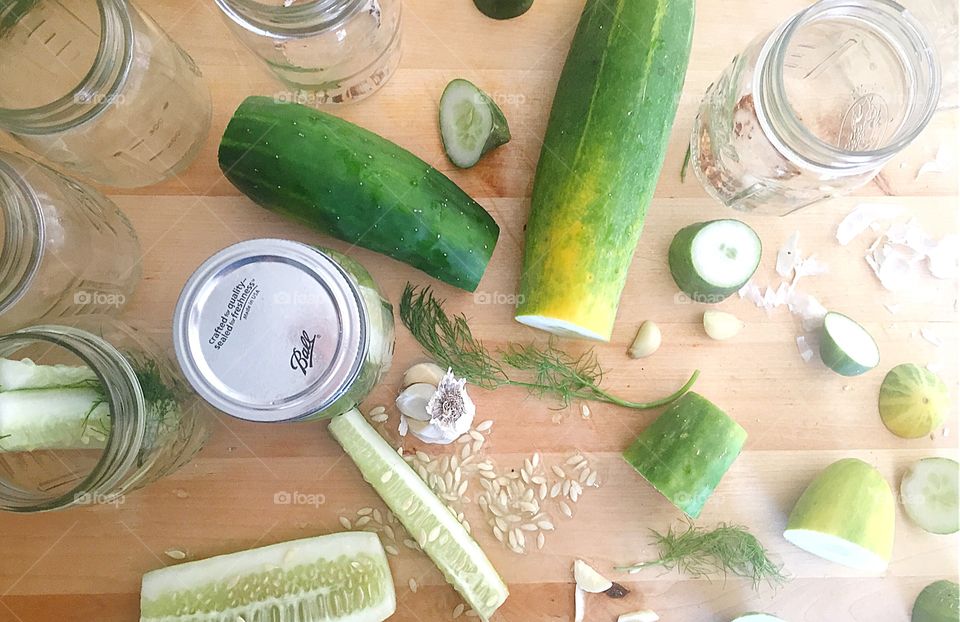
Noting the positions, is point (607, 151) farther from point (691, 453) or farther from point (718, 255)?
point (691, 453)

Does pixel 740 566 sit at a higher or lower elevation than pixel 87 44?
lower

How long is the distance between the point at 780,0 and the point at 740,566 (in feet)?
2.78

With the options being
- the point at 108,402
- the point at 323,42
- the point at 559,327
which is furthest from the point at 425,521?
the point at 323,42

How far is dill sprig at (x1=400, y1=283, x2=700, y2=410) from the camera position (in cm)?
99

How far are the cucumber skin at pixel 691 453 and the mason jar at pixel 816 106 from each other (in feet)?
1.05

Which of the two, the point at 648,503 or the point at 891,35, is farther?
the point at 648,503

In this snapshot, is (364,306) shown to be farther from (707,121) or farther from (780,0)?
(780,0)

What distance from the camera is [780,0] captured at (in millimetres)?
1030

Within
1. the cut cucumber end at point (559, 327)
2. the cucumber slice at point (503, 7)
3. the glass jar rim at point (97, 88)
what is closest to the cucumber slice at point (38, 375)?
the glass jar rim at point (97, 88)

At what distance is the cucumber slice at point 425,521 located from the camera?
0.96m

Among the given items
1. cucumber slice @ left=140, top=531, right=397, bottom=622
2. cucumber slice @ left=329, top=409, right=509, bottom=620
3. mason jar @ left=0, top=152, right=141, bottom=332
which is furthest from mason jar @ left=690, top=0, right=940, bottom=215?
mason jar @ left=0, top=152, right=141, bottom=332

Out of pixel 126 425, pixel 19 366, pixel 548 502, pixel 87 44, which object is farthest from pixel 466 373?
pixel 87 44

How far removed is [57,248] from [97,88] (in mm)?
219

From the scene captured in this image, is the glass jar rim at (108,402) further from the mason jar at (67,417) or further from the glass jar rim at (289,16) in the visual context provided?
the glass jar rim at (289,16)
